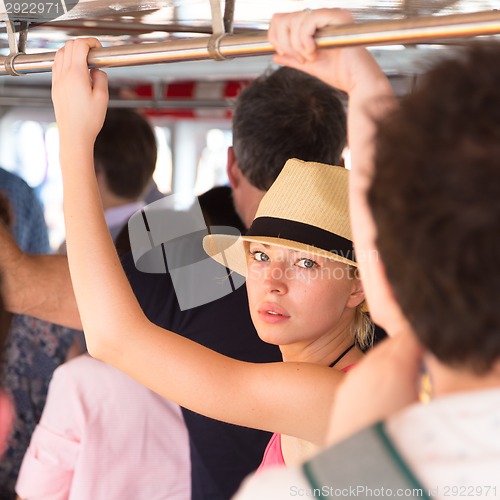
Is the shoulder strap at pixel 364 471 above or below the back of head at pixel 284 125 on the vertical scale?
above

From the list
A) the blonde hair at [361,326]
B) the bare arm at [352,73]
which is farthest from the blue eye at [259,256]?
the bare arm at [352,73]

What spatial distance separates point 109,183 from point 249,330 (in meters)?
2.01

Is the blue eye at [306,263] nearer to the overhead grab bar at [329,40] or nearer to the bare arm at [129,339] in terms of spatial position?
the bare arm at [129,339]

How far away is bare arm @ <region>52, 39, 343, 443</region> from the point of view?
128 cm

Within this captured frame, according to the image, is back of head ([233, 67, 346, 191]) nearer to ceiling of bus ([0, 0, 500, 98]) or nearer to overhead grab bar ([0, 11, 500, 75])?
ceiling of bus ([0, 0, 500, 98])

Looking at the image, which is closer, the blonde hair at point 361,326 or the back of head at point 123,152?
the blonde hair at point 361,326

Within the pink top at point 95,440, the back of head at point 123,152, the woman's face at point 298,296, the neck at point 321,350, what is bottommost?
the pink top at point 95,440

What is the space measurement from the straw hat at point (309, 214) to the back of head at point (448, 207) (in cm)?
93

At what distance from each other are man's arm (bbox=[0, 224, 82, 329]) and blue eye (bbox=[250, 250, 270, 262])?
2.28ft

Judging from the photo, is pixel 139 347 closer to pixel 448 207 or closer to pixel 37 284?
pixel 448 207

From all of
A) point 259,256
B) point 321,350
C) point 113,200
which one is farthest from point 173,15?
point 113,200

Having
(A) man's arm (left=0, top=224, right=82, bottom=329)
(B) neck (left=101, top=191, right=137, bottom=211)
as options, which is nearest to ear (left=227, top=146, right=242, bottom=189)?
→ (A) man's arm (left=0, top=224, right=82, bottom=329)

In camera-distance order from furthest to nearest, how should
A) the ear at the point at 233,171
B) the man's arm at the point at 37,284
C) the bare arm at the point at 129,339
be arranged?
1. the ear at the point at 233,171
2. the man's arm at the point at 37,284
3. the bare arm at the point at 129,339

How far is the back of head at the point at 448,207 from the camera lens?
0.67 m
